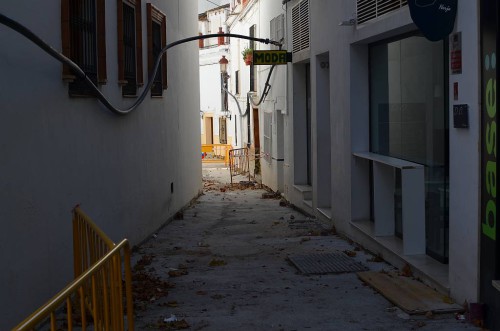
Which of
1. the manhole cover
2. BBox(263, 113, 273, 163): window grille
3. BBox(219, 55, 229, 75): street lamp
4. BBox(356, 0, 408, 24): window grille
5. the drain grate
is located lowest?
the manhole cover

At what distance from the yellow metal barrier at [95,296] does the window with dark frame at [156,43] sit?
6.68 metres

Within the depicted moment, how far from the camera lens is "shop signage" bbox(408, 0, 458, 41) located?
20.9 ft

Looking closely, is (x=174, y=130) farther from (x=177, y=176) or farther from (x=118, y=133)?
(x=118, y=133)

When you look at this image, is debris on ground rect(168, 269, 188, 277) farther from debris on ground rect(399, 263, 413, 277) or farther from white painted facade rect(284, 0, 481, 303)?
debris on ground rect(399, 263, 413, 277)

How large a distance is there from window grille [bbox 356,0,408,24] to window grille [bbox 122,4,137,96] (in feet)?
11.3

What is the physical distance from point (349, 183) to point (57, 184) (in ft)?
15.9

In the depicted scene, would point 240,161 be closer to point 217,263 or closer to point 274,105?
point 274,105

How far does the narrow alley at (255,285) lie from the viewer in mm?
6418

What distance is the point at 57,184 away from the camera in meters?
7.04

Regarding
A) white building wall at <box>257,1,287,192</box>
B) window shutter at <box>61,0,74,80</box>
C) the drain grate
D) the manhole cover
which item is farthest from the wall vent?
window shutter at <box>61,0,74,80</box>

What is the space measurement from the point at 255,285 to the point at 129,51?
4812 mm

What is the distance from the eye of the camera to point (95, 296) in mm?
4152

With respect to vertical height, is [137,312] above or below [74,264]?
below

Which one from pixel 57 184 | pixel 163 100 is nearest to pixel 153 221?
pixel 163 100
